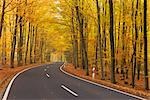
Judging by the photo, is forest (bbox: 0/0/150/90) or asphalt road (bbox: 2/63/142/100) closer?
asphalt road (bbox: 2/63/142/100)

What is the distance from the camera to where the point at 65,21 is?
42844mm

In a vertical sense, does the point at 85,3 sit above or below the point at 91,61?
above

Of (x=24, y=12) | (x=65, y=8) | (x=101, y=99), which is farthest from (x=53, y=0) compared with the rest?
(x=101, y=99)

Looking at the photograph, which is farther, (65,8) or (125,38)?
(65,8)

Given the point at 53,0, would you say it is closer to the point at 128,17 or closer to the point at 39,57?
the point at 128,17

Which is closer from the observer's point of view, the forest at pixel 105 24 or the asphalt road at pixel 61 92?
the asphalt road at pixel 61 92

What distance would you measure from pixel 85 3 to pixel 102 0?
6.23 feet

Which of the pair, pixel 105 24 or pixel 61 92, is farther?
pixel 105 24

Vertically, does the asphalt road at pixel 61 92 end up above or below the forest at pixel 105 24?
below

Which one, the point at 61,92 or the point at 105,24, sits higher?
the point at 105,24

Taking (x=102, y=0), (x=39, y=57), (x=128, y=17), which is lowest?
(x=39, y=57)

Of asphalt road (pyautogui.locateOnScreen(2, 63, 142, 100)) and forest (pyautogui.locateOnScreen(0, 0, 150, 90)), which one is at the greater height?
forest (pyautogui.locateOnScreen(0, 0, 150, 90))

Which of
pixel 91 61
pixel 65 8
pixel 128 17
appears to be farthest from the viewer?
pixel 91 61

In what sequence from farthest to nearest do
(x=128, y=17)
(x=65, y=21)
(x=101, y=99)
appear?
1. (x=65, y=21)
2. (x=128, y=17)
3. (x=101, y=99)
